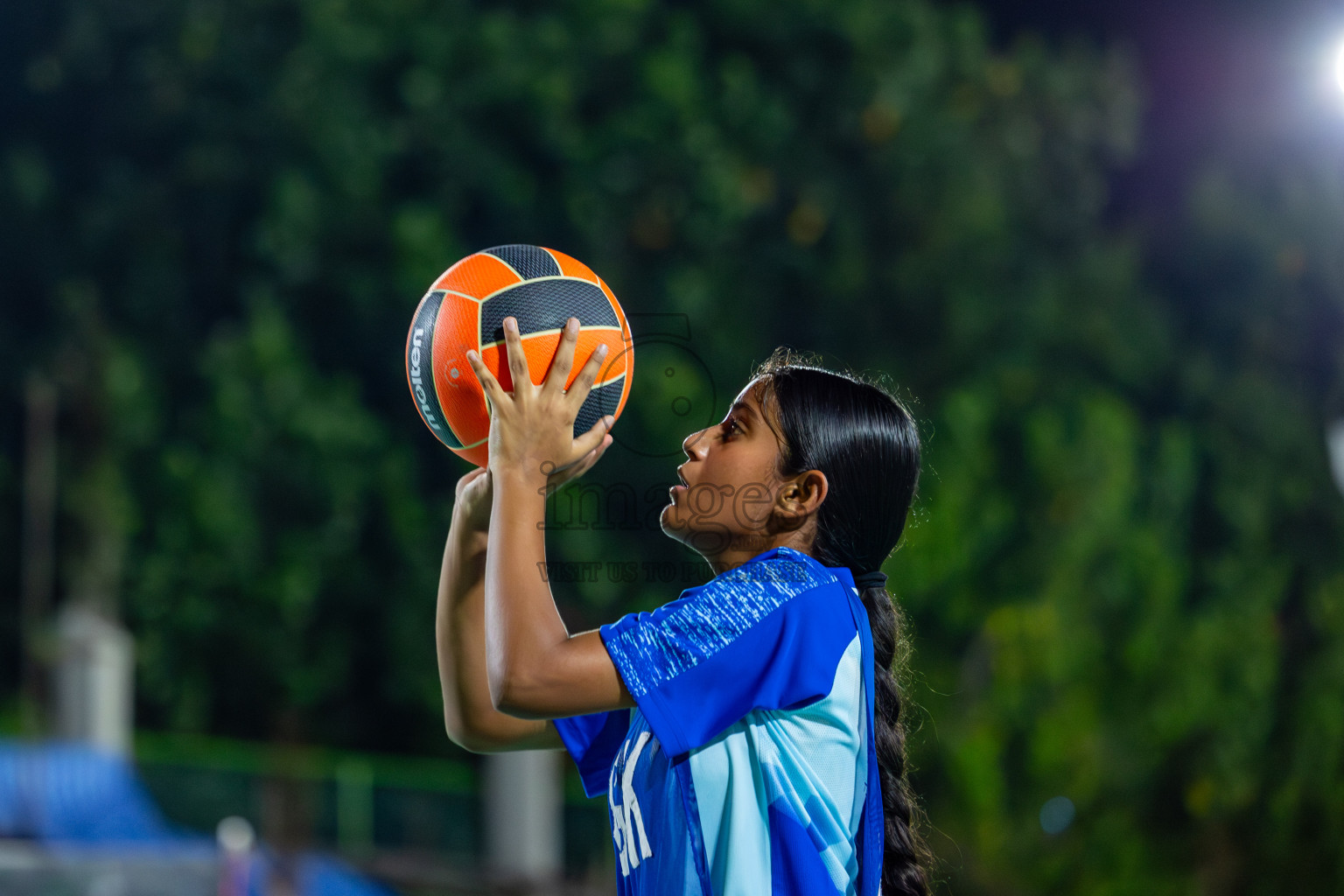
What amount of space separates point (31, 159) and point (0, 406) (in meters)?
3.44

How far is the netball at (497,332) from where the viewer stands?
6.41 feet

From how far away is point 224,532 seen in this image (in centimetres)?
1505

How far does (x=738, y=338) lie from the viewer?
14.8 meters

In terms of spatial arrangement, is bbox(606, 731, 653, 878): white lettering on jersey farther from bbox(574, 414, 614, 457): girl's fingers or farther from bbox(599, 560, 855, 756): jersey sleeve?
bbox(574, 414, 614, 457): girl's fingers

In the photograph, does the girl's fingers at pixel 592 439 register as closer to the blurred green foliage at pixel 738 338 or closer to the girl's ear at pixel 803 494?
the girl's ear at pixel 803 494

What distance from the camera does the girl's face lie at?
69.2 inches

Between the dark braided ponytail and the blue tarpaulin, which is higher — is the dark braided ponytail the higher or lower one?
the higher one

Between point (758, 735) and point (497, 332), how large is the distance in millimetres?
740

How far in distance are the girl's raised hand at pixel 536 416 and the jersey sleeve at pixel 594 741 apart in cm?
47

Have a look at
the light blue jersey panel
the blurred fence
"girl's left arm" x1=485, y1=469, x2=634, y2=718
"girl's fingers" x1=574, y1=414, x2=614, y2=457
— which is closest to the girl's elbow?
"girl's left arm" x1=485, y1=469, x2=634, y2=718

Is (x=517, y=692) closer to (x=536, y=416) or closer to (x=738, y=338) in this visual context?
(x=536, y=416)

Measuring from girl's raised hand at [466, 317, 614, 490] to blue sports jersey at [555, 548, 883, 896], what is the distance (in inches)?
9.1

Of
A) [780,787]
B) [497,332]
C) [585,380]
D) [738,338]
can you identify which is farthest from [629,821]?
[738,338]

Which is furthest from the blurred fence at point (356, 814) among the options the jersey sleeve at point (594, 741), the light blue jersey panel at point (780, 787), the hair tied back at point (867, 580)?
the light blue jersey panel at point (780, 787)
